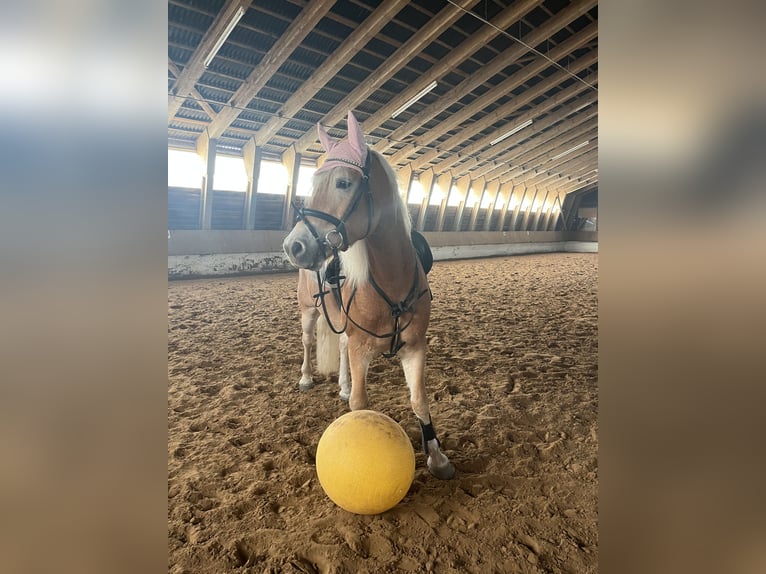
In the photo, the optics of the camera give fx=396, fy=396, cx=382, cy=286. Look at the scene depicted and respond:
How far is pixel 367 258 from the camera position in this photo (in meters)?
1.83

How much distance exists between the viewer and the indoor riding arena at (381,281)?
4.92ft

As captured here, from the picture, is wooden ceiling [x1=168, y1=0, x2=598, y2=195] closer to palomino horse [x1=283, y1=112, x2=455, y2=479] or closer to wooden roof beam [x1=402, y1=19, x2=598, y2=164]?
wooden roof beam [x1=402, y1=19, x2=598, y2=164]

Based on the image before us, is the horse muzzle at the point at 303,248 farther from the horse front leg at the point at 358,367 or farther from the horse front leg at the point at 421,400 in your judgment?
the horse front leg at the point at 421,400

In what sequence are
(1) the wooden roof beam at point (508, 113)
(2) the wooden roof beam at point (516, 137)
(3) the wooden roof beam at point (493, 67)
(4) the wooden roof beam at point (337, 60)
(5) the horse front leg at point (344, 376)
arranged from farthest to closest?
1. (2) the wooden roof beam at point (516, 137)
2. (1) the wooden roof beam at point (508, 113)
3. (3) the wooden roof beam at point (493, 67)
4. (4) the wooden roof beam at point (337, 60)
5. (5) the horse front leg at point (344, 376)

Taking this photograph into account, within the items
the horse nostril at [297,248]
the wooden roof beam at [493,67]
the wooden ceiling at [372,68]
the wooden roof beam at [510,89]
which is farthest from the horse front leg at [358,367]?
the wooden roof beam at [510,89]

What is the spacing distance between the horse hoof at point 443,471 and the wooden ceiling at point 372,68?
5580 mm

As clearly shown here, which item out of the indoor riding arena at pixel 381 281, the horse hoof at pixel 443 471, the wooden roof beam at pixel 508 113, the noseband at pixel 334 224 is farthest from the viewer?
the wooden roof beam at pixel 508 113

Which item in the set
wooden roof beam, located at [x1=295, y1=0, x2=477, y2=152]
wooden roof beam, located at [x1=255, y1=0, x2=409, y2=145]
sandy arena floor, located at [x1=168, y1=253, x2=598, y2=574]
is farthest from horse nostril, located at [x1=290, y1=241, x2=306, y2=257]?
wooden roof beam, located at [x1=295, y1=0, x2=477, y2=152]

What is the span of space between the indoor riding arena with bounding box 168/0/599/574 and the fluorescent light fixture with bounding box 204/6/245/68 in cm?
2

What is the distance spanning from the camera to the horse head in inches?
63.9
